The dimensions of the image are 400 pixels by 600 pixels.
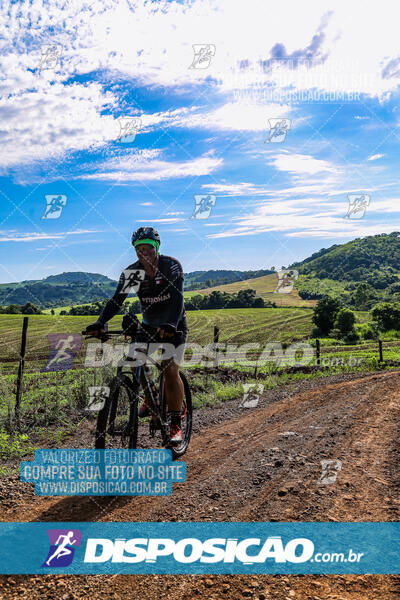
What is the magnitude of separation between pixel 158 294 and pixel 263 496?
8.67 feet

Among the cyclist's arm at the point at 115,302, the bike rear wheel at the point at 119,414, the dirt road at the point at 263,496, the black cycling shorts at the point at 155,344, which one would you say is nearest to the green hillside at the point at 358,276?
the dirt road at the point at 263,496

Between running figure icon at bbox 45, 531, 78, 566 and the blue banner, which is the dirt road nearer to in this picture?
the blue banner

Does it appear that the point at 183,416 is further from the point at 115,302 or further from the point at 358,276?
the point at 358,276

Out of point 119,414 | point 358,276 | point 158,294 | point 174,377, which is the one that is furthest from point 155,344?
point 358,276

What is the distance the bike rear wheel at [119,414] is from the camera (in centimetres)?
432

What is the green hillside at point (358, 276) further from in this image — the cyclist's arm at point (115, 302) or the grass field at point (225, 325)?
the cyclist's arm at point (115, 302)

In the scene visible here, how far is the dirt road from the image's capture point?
107 inches

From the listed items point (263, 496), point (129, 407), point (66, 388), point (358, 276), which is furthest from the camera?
point (358, 276)

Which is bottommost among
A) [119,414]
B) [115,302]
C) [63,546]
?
[63,546]

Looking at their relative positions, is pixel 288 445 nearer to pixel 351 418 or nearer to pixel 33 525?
pixel 351 418

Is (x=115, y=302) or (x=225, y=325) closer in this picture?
(x=115, y=302)

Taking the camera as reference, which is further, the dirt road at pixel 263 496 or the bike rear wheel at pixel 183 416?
the bike rear wheel at pixel 183 416

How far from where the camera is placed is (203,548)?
321 centimetres

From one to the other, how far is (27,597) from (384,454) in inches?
168
